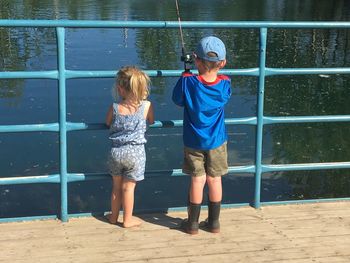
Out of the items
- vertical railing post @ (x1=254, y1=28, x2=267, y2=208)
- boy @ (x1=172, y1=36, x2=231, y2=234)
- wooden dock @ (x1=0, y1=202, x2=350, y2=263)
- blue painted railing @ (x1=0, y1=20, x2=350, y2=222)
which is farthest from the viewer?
vertical railing post @ (x1=254, y1=28, x2=267, y2=208)

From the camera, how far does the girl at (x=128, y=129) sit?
3.59m

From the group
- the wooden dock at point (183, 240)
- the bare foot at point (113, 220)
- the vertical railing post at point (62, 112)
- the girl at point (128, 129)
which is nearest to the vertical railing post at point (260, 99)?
the wooden dock at point (183, 240)

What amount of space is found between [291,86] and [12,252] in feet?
33.5

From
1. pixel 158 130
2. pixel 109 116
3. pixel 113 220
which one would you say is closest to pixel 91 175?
pixel 113 220

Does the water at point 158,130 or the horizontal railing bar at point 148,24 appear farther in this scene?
the water at point 158,130

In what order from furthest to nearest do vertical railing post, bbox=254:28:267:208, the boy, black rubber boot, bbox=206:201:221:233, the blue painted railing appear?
vertical railing post, bbox=254:28:267:208, black rubber boot, bbox=206:201:221:233, the blue painted railing, the boy

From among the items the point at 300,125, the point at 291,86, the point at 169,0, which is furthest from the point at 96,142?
the point at 169,0

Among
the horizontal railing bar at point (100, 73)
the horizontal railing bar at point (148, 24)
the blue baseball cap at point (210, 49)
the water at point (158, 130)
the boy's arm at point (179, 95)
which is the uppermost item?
the horizontal railing bar at point (148, 24)

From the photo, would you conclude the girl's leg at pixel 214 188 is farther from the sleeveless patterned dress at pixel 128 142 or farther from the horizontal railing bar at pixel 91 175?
the sleeveless patterned dress at pixel 128 142

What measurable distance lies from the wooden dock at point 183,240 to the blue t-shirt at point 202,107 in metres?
0.60

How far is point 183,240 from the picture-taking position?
3.65 meters

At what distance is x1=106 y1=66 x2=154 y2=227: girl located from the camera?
359cm

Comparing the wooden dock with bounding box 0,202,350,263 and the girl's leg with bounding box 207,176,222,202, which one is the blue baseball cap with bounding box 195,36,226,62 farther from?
the wooden dock with bounding box 0,202,350,263

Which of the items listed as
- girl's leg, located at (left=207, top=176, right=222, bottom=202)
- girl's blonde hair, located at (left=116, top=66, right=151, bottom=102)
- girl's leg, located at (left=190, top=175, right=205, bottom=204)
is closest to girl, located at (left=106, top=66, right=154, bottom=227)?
A: girl's blonde hair, located at (left=116, top=66, right=151, bottom=102)
